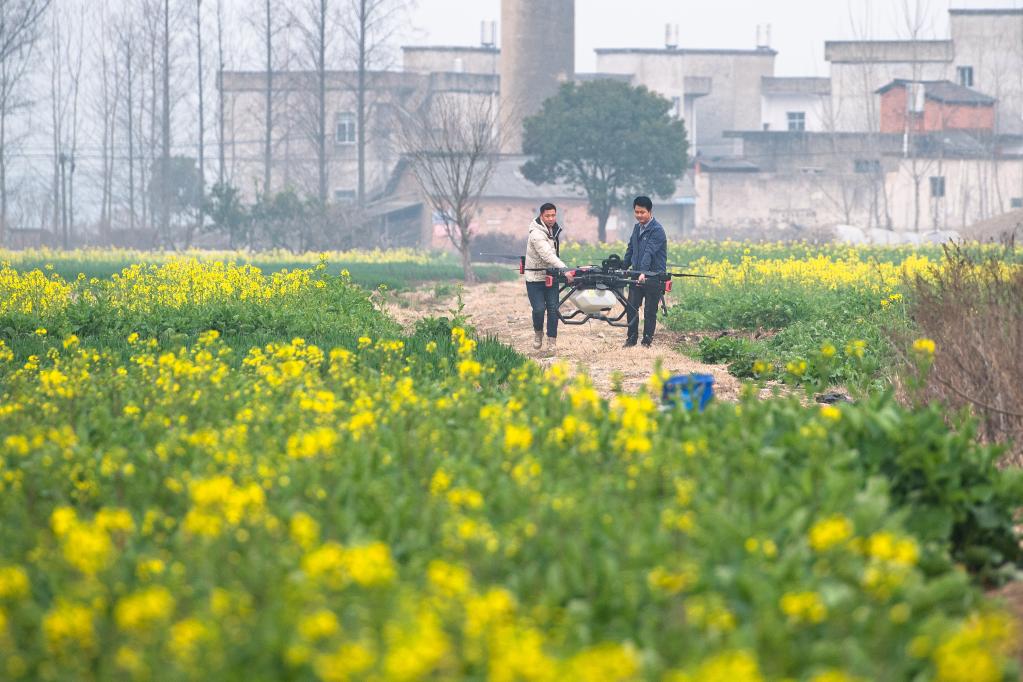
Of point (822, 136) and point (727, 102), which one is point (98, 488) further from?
point (727, 102)

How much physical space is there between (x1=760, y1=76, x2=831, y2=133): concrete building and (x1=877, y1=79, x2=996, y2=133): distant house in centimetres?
1747

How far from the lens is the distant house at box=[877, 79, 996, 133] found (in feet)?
214

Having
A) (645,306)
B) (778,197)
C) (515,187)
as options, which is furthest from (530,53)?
(645,306)

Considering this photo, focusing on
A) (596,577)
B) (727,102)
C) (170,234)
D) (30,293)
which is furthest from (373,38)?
(596,577)

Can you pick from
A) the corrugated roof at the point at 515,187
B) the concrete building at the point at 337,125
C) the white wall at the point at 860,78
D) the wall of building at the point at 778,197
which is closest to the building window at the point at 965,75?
the white wall at the point at 860,78

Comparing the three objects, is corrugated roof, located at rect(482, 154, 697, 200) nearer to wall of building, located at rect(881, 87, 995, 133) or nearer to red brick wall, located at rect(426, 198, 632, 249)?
red brick wall, located at rect(426, 198, 632, 249)

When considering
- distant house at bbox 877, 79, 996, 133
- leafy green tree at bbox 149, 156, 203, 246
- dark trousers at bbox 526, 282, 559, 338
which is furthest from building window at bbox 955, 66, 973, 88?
dark trousers at bbox 526, 282, 559, 338

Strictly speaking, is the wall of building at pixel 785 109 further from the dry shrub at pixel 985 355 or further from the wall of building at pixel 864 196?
the dry shrub at pixel 985 355

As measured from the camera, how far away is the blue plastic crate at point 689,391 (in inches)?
304

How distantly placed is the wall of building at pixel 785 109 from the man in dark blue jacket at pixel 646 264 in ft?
235

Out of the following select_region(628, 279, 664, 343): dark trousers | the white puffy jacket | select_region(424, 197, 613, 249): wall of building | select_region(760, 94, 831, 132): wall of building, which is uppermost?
select_region(760, 94, 831, 132): wall of building

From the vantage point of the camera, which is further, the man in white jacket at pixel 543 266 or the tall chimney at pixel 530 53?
the tall chimney at pixel 530 53

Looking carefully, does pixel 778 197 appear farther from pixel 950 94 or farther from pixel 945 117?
pixel 950 94

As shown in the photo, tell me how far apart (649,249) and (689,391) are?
7.46 meters
